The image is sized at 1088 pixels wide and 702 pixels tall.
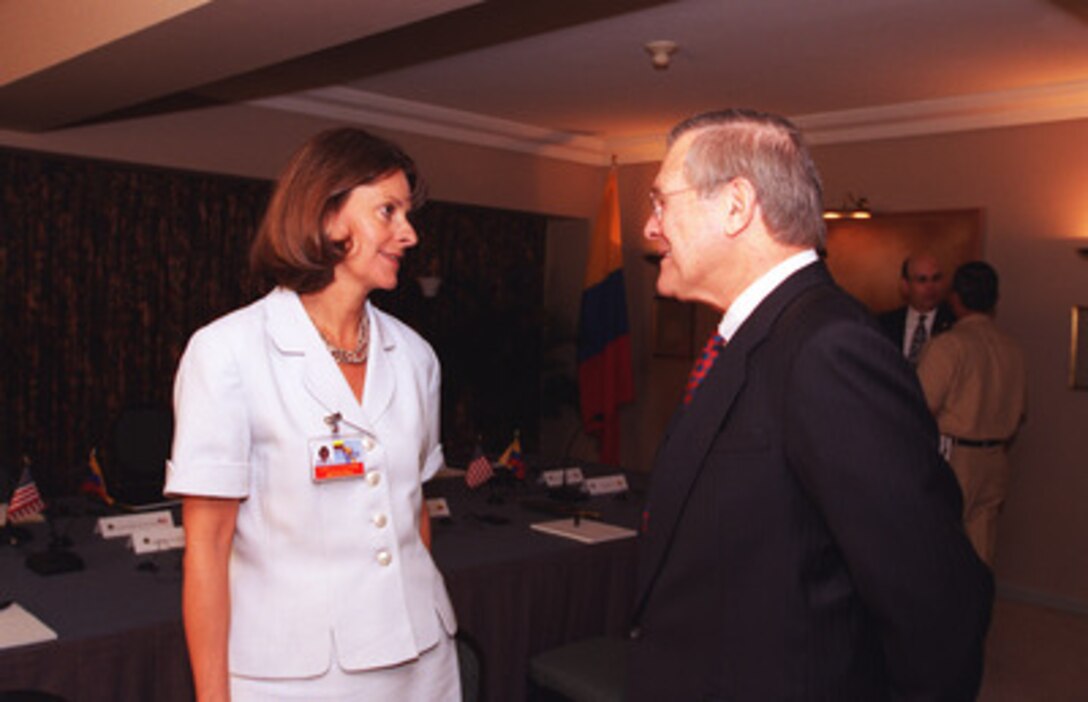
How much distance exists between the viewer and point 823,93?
6.32m

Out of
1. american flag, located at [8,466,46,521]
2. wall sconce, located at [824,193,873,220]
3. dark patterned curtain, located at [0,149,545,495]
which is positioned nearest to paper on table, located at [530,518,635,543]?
american flag, located at [8,466,46,521]

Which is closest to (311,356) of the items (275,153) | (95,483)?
(95,483)

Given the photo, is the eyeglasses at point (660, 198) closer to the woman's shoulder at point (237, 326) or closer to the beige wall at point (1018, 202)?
the woman's shoulder at point (237, 326)

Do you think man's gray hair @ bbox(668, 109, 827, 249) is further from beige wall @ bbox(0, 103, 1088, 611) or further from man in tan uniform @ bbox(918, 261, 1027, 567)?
beige wall @ bbox(0, 103, 1088, 611)

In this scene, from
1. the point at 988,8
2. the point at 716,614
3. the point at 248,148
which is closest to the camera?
the point at 716,614

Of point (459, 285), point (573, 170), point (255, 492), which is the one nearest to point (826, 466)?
point (255, 492)

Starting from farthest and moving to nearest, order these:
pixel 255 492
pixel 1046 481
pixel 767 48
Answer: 1. pixel 1046 481
2. pixel 767 48
3. pixel 255 492

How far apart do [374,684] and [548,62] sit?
480cm

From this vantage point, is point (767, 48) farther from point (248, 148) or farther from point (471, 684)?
point (471, 684)

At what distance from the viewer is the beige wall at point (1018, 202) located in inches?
234

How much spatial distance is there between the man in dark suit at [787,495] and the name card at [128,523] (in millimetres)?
2300

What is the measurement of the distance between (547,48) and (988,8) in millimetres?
2237

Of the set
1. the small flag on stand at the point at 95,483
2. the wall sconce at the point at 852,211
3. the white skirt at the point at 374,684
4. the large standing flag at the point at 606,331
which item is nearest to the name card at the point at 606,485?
the small flag on stand at the point at 95,483

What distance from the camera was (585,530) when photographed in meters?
3.65
